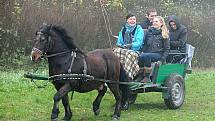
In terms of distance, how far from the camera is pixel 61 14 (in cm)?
1884

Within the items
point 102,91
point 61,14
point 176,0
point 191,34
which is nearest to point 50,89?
point 102,91

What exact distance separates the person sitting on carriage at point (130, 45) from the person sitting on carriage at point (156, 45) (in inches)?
9.7

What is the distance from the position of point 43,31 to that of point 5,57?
8699 mm

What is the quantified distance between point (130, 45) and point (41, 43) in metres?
2.60

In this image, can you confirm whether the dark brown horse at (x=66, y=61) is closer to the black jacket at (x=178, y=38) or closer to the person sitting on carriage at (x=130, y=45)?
the person sitting on carriage at (x=130, y=45)

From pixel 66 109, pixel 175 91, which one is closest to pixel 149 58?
pixel 175 91

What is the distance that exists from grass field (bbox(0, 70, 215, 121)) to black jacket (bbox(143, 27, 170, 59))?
Result: 123cm

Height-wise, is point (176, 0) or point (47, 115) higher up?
point (176, 0)

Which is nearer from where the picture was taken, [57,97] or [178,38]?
[57,97]

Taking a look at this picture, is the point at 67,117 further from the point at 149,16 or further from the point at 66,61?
the point at 149,16

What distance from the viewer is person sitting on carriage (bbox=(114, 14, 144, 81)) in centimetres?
1026

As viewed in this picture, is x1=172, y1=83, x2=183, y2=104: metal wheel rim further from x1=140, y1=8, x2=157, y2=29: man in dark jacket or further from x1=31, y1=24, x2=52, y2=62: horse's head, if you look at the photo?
x1=31, y1=24, x2=52, y2=62: horse's head

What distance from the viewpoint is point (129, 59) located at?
33.6 ft

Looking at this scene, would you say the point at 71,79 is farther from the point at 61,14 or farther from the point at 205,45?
the point at 205,45
